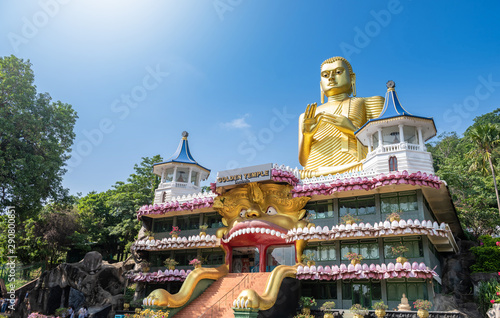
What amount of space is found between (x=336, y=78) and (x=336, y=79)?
10 centimetres

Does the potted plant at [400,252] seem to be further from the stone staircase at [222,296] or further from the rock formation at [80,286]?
the rock formation at [80,286]

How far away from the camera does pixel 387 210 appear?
858 inches

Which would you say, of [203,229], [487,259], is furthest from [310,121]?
[487,259]

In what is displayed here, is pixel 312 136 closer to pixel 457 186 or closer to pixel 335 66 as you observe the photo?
pixel 335 66

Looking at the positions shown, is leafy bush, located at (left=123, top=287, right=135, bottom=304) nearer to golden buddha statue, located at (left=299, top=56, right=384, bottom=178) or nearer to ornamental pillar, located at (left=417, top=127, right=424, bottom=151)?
golden buddha statue, located at (left=299, top=56, right=384, bottom=178)

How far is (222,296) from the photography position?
20453mm

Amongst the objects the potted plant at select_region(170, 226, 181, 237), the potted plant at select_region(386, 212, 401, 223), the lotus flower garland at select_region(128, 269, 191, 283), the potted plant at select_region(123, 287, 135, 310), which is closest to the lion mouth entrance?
the lotus flower garland at select_region(128, 269, 191, 283)

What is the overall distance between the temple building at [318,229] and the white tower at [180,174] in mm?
410

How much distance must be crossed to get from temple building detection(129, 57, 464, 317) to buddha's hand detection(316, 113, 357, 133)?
0.08 m

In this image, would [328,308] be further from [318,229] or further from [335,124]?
[335,124]

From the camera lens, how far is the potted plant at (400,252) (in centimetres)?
1952

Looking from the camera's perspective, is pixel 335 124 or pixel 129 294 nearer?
pixel 335 124

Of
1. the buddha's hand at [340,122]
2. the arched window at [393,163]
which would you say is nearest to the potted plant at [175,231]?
the buddha's hand at [340,122]

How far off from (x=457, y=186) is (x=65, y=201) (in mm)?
36036
